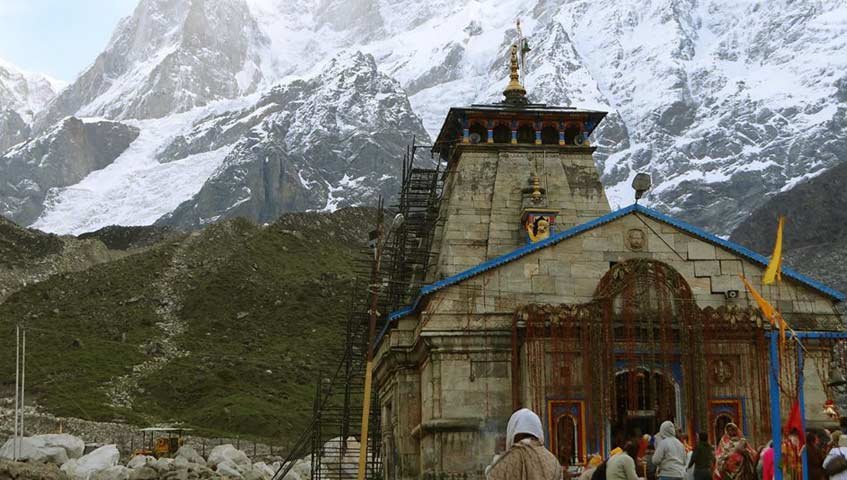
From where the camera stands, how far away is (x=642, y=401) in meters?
30.2

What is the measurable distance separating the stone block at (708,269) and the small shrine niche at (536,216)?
533 centimetres

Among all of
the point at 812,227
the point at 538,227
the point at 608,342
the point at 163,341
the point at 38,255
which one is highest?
the point at 812,227

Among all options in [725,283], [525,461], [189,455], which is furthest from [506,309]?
[189,455]

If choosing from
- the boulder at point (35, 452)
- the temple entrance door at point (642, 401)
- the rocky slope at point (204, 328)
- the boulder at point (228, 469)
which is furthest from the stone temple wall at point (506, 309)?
the rocky slope at point (204, 328)

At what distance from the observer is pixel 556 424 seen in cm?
2912

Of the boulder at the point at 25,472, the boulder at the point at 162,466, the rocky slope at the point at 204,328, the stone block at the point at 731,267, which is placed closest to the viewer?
the stone block at the point at 731,267

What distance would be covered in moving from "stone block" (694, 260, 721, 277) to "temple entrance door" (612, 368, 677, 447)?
278 centimetres

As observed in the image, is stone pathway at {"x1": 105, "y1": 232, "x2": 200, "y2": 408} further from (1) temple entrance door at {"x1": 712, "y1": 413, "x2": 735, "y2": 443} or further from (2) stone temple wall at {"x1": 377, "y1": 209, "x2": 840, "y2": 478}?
(1) temple entrance door at {"x1": 712, "y1": 413, "x2": 735, "y2": 443}

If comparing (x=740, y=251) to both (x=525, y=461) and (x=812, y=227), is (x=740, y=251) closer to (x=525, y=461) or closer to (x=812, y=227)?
(x=525, y=461)

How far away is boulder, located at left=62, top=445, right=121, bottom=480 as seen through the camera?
48656 mm

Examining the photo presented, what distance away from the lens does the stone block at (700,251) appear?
30531 mm

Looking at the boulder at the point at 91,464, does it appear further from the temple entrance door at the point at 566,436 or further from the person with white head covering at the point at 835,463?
the person with white head covering at the point at 835,463

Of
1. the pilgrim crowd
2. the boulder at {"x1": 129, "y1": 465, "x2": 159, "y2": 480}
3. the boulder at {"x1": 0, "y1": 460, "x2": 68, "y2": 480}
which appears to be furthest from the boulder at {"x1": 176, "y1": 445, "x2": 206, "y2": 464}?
the pilgrim crowd

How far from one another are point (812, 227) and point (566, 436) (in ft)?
427
